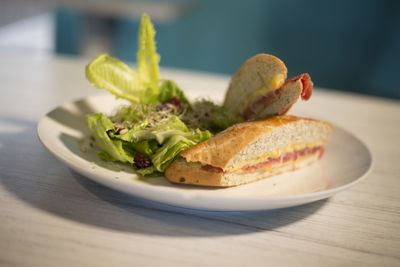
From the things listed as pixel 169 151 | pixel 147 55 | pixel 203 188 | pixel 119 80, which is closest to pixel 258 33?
pixel 147 55

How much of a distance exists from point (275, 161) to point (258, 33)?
665 cm

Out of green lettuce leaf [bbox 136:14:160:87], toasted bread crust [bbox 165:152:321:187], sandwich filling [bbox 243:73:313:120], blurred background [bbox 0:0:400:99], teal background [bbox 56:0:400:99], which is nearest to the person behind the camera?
toasted bread crust [bbox 165:152:321:187]

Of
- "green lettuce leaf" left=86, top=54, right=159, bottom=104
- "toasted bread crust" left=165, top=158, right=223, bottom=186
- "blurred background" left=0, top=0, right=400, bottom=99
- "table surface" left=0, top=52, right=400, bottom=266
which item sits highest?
"green lettuce leaf" left=86, top=54, right=159, bottom=104

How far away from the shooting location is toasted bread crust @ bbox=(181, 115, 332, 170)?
1.52m

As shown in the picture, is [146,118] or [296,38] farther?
[296,38]

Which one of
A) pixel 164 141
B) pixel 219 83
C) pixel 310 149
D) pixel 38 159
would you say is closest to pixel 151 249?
pixel 164 141

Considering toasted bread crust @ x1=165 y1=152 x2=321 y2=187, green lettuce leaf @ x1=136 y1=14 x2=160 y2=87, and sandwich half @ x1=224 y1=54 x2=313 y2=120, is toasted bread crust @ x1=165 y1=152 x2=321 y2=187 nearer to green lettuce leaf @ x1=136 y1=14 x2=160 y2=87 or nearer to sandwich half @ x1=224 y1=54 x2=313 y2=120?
sandwich half @ x1=224 y1=54 x2=313 y2=120

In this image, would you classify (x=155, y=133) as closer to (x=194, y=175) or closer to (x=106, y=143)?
(x=106, y=143)

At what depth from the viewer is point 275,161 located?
5.90 ft

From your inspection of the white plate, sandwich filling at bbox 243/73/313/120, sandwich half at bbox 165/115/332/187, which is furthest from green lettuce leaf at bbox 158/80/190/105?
sandwich half at bbox 165/115/332/187

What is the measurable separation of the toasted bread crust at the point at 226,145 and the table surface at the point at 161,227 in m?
0.24

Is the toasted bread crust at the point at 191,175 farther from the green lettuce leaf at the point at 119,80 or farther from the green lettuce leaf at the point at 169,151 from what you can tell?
the green lettuce leaf at the point at 119,80

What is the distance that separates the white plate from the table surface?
10cm

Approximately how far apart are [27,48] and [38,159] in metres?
9.51
